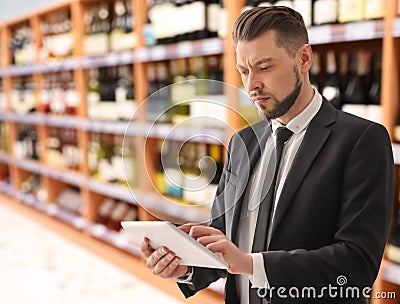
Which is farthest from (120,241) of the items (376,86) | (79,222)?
(376,86)

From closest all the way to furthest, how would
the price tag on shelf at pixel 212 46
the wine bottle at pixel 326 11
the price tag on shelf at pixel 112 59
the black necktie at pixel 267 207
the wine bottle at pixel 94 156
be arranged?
the black necktie at pixel 267 207 < the wine bottle at pixel 326 11 < the price tag on shelf at pixel 212 46 < the price tag on shelf at pixel 112 59 < the wine bottle at pixel 94 156

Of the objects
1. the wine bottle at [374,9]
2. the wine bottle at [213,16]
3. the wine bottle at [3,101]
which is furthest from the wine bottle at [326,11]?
the wine bottle at [3,101]

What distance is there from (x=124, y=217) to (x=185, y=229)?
2.60m

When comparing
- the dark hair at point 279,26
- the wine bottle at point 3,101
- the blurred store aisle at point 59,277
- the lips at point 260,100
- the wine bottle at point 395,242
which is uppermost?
the dark hair at point 279,26

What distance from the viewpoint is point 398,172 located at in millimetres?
1879

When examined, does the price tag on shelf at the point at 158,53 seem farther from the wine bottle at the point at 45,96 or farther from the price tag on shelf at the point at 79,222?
the wine bottle at the point at 45,96

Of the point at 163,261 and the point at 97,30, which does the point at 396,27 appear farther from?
the point at 97,30

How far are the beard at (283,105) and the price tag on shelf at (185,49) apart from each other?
5.31 ft

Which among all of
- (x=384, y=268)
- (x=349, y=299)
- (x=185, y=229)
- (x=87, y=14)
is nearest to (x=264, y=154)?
(x=185, y=229)

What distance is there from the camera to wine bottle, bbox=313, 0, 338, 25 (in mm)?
1872

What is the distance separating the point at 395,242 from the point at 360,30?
79 cm

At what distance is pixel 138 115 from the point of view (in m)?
1.00

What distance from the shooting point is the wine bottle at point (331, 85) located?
202 cm

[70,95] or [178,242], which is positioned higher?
[70,95]
